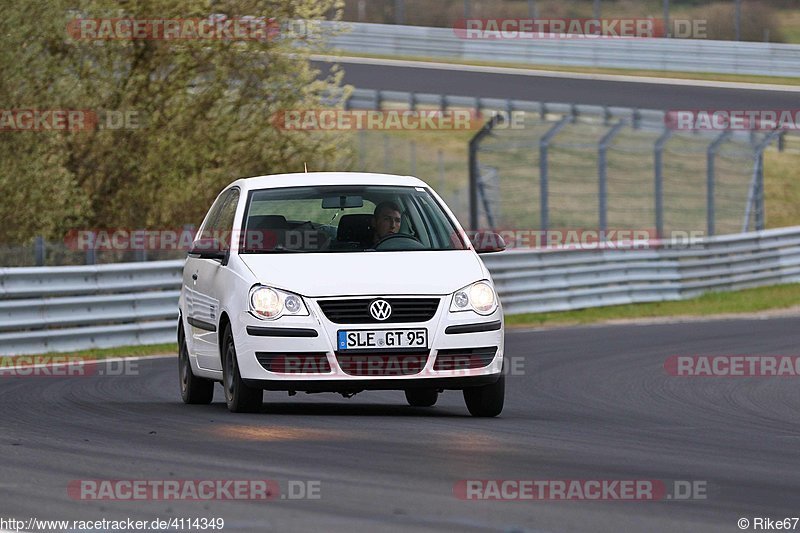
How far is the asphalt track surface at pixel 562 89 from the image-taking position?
40.5 meters

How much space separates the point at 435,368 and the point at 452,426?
0.37m

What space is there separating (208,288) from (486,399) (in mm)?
2041

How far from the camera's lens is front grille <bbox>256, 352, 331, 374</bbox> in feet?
33.6

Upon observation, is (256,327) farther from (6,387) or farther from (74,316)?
(74,316)

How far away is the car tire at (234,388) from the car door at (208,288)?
21 cm

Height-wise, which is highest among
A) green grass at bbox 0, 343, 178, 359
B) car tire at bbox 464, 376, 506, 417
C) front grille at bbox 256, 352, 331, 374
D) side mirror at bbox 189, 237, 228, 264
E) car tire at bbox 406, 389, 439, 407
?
side mirror at bbox 189, 237, 228, 264

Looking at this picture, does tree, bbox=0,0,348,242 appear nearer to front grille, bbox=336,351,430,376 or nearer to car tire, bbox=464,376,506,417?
car tire, bbox=464,376,506,417

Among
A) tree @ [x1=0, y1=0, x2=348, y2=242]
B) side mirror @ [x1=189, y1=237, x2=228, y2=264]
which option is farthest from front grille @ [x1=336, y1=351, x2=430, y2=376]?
tree @ [x1=0, y1=0, x2=348, y2=242]

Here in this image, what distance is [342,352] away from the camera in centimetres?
1020

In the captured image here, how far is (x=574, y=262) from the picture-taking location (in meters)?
24.5

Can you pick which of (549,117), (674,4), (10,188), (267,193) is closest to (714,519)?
(267,193)

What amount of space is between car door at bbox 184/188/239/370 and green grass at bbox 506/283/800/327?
35.8ft

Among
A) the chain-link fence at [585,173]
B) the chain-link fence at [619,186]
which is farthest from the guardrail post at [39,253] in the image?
the chain-link fence at [619,186]

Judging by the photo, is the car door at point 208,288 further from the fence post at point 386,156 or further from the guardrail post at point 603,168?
the fence post at point 386,156
